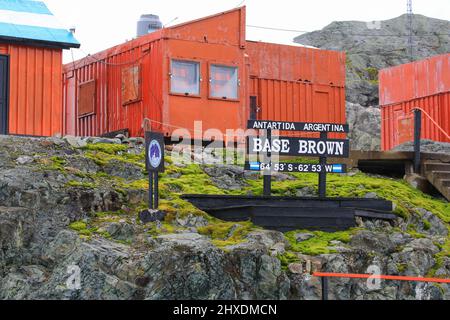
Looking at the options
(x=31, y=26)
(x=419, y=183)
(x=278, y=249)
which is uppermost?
(x=31, y=26)

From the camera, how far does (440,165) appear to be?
25.2 m

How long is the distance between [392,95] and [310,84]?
4776 mm

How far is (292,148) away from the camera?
20.9m

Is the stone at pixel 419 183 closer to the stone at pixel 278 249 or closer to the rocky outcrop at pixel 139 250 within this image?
the rocky outcrop at pixel 139 250

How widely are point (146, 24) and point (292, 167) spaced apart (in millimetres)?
13502

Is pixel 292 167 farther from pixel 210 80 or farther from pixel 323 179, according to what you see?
pixel 210 80

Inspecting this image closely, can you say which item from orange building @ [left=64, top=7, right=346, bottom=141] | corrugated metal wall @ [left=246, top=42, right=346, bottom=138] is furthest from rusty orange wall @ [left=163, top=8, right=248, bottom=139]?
corrugated metal wall @ [left=246, top=42, right=346, bottom=138]

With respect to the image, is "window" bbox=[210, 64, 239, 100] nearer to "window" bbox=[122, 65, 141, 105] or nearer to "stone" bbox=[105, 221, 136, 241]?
"window" bbox=[122, 65, 141, 105]

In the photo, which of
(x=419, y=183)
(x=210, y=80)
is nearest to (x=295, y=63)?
(x=210, y=80)

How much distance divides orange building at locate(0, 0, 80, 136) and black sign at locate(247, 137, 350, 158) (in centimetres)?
682

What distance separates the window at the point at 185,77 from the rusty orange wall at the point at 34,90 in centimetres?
309

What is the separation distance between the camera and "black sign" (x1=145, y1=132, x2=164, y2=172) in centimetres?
1902

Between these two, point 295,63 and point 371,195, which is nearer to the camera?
point 371,195

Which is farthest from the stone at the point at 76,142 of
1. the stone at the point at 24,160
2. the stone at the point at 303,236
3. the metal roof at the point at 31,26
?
the stone at the point at 303,236
